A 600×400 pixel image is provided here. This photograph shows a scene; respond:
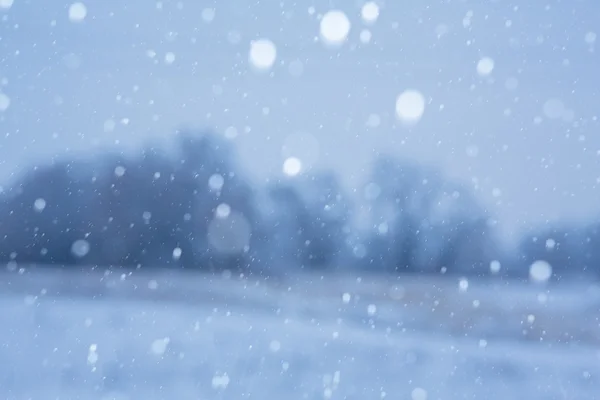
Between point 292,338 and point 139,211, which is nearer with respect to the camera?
point 292,338

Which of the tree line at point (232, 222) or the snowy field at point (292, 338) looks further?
the tree line at point (232, 222)

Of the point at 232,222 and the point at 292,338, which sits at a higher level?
the point at 232,222

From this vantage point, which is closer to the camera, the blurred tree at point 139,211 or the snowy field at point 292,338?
the snowy field at point 292,338

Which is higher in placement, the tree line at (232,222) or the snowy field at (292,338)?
the tree line at (232,222)

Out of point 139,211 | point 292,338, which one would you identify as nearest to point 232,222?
point 139,211

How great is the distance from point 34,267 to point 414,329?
6.00 feet

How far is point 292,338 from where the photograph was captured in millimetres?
2217

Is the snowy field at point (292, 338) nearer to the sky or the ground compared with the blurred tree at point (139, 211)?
nearer to the ground

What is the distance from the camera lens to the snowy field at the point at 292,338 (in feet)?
6.10

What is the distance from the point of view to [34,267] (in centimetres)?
273

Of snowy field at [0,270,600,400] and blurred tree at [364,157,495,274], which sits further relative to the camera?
blurred tree at [364,157,495,274]

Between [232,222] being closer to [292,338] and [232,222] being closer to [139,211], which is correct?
[139,211]

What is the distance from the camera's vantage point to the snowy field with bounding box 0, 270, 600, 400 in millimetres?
1858

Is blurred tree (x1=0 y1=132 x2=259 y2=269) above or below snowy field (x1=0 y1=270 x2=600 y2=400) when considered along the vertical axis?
above
